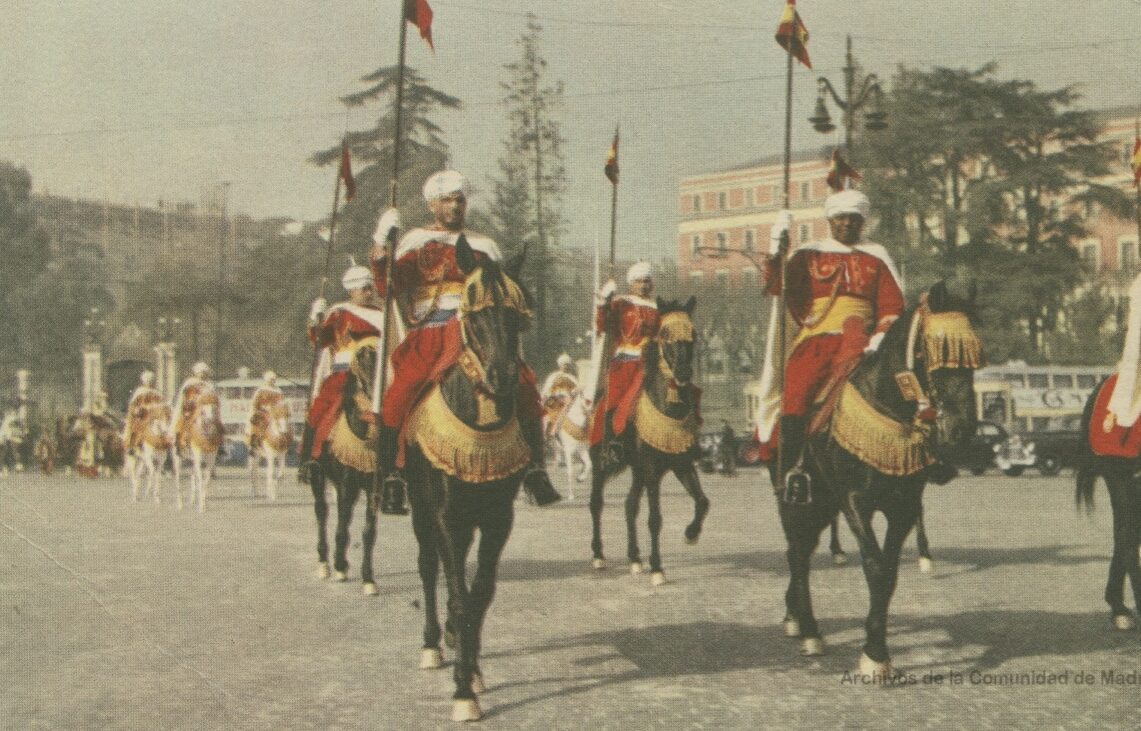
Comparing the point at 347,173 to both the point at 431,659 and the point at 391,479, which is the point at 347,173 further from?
the point at 431,659

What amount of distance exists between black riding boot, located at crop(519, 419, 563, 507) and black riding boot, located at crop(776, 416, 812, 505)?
1609 millimetres

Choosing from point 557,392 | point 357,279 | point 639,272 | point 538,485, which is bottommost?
point 538,485

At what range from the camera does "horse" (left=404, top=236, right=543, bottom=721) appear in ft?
25.9

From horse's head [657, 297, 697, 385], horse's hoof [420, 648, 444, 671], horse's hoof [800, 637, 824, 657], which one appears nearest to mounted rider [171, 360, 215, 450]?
horse's head [657, 297, 697, 385]

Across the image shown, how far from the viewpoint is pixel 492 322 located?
788 cm

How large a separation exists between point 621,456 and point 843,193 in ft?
15.6

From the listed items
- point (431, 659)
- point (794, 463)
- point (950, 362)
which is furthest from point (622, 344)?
point (950, 362)

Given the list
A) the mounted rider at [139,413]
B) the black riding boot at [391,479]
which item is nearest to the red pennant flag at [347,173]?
the black riding boot at [391,479]

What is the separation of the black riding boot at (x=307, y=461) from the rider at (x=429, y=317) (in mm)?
4823

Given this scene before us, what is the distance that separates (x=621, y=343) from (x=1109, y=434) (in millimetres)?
5456

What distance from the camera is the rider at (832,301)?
31.4 ft

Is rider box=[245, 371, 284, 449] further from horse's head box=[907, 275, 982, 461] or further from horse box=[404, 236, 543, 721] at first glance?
horse's head box=[907, 275, 982, 461]

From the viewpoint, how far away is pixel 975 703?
25.6 ft

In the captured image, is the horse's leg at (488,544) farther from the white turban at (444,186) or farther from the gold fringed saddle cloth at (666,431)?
the gold fringed saddle cloth at (666,431)
